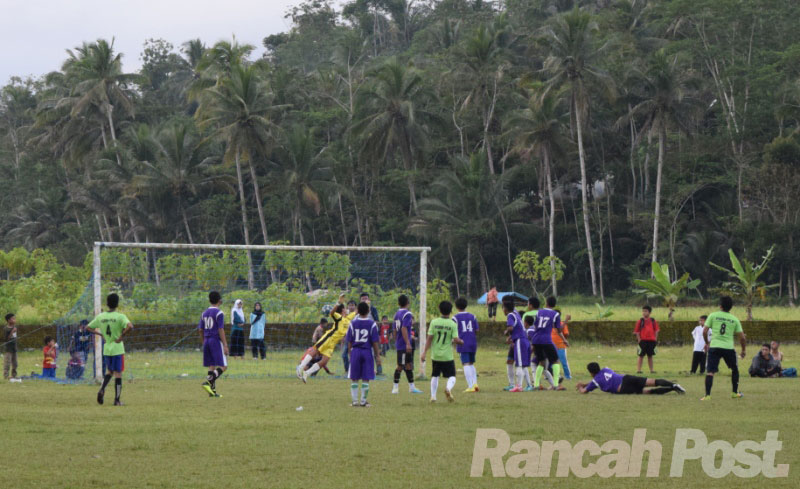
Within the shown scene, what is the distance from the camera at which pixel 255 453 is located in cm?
1007

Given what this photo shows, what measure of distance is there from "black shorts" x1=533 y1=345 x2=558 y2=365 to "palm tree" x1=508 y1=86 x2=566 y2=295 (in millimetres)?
39717

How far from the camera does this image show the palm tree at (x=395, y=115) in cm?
6125

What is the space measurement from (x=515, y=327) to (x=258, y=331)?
398 inches

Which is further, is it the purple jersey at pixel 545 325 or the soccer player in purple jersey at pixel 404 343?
the purple jersey at pixel 545 325

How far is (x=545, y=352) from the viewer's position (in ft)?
56.7

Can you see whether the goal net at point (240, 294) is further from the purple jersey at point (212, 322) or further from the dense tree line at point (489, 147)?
the dense tree line at point (489, 147)

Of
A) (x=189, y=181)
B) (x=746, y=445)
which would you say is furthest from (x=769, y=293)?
(x=746, y=445)

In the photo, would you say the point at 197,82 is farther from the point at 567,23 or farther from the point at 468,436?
the point at 468,436

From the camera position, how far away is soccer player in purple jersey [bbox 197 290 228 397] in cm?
1580

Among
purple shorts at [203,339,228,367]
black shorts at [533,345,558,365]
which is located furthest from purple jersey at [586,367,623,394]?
purple shorts at [203,339,228,367]

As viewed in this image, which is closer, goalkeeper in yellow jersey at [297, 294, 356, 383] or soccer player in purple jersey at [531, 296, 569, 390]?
soccer player in purple jersey at [531, 296, 569, 390]

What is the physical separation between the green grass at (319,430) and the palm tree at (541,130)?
39.5 metres

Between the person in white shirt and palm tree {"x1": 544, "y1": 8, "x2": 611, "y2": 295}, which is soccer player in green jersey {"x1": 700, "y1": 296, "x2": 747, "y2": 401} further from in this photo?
palm tree {"x1": 544, "y1": 8, "x2": 611, "y2": 295}

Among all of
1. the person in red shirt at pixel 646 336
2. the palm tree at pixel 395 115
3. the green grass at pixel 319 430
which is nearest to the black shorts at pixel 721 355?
the green grass at pixel 319 430
